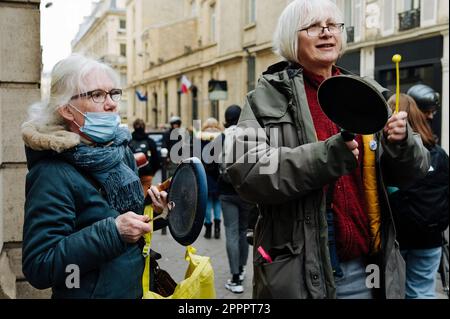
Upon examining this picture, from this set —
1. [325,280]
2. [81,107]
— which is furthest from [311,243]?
[81,107]

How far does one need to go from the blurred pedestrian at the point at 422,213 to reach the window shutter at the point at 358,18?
31.5 inches

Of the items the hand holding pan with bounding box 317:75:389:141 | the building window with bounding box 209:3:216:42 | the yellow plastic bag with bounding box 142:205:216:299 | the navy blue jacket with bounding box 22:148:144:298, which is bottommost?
the yellow plastic bag with bounding box 142:205:216:299

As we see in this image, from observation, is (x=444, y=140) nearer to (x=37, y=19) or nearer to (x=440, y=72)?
(x=440, y=72)

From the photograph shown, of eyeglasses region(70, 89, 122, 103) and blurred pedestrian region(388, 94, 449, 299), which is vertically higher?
eyeglasses region(70, 89, 122, 103)

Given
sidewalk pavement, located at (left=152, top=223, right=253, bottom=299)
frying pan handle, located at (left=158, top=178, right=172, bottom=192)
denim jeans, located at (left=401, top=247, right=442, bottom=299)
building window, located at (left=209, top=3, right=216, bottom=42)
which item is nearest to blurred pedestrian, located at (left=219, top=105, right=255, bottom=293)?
sidewalk pavement, located at (left=152, top=223, right=253, bottom=299)

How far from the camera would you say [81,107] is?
1948 millimetres

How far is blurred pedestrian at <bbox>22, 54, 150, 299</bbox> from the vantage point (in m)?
1.73

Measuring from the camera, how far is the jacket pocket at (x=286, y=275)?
5.84 ft

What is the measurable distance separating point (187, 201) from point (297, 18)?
81 cm

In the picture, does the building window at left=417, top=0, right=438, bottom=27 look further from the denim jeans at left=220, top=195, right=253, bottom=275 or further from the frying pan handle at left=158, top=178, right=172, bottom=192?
the frying pan handle at left=158, top=178, right=172, bottom=192

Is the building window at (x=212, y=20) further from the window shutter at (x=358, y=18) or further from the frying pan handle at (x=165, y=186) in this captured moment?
the frying pan handle at (x=165, y=186)

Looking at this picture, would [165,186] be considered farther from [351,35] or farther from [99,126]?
[351,35]

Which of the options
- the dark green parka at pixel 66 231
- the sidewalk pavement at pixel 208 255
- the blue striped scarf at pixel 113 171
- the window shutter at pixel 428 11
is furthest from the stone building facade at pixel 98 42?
the window shutter at pixel 428 11

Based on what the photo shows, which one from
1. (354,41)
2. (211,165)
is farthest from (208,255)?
(354,41)
